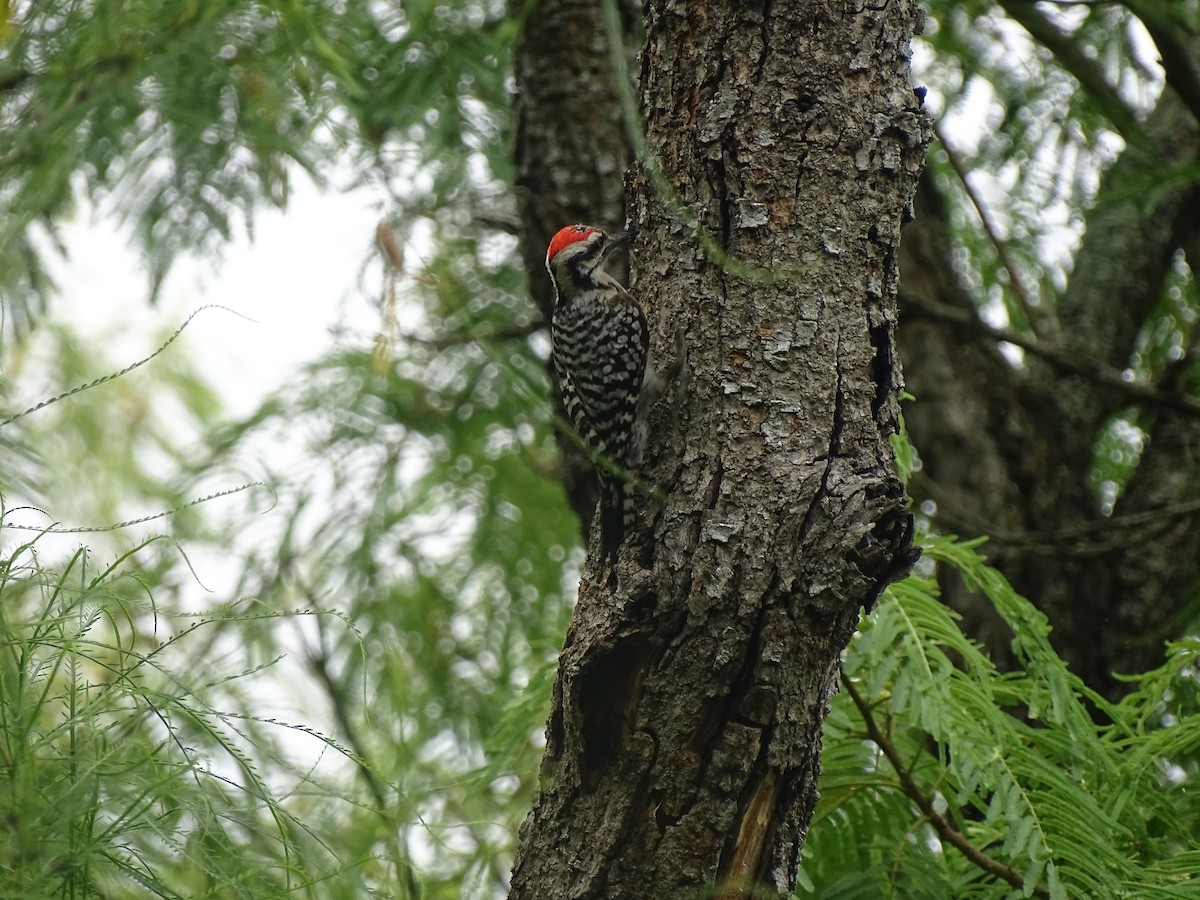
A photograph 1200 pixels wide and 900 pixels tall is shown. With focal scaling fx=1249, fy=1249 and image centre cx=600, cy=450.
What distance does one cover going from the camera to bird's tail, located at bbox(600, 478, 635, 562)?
94.2 inches

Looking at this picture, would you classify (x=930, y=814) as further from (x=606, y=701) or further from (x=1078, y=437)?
(x=1078, y=437)

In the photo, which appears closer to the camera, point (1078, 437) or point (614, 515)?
point (614, 515)

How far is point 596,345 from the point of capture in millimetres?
3818

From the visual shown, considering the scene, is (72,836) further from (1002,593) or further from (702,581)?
(1002,593)

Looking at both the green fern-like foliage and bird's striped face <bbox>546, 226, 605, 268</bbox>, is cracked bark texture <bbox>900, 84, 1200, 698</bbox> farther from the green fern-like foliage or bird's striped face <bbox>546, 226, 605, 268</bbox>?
the green fern-like foliage

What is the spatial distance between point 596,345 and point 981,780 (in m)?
1.75

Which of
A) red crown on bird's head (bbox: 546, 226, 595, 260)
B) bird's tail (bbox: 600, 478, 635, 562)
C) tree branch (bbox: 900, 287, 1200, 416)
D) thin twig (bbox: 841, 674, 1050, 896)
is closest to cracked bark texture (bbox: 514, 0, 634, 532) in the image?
red crown on bird's head (bbox: 546, 226, 595, 260)

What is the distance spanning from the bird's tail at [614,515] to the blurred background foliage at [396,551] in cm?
52

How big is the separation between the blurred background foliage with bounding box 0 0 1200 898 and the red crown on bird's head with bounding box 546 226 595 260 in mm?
322

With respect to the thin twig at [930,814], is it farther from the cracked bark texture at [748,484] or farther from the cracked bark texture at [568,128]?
the cracked bark texture at [568,128]

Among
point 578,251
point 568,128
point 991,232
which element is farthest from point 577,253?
point 991,232

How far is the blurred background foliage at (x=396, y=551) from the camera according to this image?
202cm

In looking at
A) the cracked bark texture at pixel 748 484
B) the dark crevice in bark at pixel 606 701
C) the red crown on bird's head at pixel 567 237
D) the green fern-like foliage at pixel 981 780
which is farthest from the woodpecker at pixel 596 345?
the green fern-like foliage at pixel 981 780

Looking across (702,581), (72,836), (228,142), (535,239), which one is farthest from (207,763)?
(228,142)
